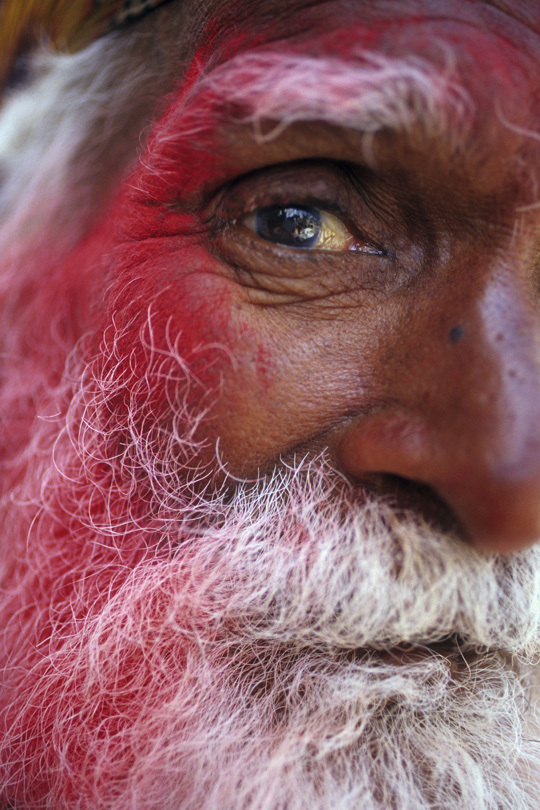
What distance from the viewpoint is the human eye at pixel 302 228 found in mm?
930

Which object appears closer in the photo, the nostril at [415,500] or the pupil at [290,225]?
the nostril at [415,500]

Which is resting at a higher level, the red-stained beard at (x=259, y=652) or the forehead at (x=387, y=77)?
the forehead at (x=387, y=77)

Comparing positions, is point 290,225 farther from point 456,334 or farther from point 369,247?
point 456,334

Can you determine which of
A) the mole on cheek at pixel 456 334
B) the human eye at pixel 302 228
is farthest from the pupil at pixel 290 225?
the mole on cheek at pixel 456 334

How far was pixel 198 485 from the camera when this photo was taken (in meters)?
0.94

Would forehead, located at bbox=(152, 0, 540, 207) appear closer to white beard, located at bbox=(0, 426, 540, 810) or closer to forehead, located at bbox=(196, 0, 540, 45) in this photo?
forehead, located at bbox=(196, 0, 540, 45)

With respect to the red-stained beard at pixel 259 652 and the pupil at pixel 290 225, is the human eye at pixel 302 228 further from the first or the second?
the red-stained beard at pixel 259 652

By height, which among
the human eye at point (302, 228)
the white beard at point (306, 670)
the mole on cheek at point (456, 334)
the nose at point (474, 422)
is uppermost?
the human eye at point (302, 228)

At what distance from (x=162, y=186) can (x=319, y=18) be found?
318 millimetres

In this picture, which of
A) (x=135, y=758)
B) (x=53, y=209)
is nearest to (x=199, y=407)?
(x=135, y=758)

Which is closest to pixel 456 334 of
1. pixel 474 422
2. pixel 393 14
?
pixel 474 422

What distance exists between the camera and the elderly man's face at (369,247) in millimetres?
757

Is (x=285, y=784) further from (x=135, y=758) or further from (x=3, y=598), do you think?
(x=3, y=598)

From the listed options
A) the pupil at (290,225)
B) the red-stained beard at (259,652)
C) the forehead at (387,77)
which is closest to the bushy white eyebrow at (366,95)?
the forehead at (387,77)
